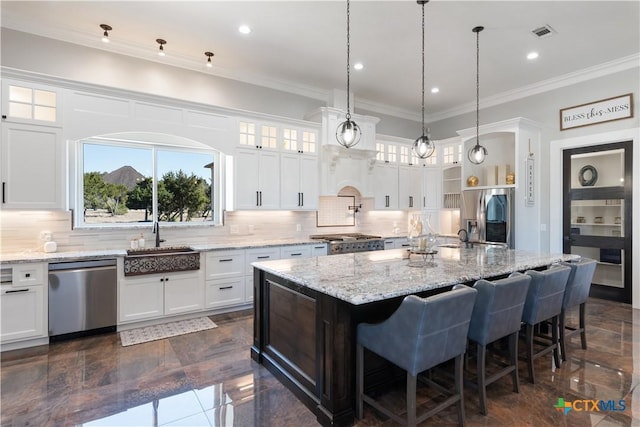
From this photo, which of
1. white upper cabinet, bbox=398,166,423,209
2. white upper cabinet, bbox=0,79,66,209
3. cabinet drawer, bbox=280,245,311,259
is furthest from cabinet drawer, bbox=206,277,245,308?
white upper cabinet, bbox=398,166,423,209

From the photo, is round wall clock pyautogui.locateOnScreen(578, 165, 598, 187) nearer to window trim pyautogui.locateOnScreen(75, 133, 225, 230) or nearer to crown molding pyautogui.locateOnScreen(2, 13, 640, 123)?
crown molding pyautogui.locateOnScreen(2, 13, 640, 123)

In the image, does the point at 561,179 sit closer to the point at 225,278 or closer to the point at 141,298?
the point at 225,278

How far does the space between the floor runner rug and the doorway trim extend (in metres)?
5.55

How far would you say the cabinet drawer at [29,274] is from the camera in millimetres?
3260

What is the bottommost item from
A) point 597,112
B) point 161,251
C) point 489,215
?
point 161,251

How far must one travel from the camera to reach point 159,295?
4039mm

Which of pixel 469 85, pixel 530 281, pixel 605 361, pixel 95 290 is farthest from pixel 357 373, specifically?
pixel 469 85

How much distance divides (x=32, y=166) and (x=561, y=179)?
733 cm

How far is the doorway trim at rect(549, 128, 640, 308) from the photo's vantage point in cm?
470

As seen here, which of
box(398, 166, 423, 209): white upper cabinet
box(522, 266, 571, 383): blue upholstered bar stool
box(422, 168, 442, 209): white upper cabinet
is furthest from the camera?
box(422, 168, 442, 209): white upper cabinet

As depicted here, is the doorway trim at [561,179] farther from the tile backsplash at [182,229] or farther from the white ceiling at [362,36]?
the tile backsplash at [182,229]

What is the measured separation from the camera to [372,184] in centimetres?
630

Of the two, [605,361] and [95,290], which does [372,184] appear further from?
[95,290]

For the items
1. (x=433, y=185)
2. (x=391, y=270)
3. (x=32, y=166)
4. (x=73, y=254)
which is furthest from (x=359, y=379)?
(x=433, y=185)
